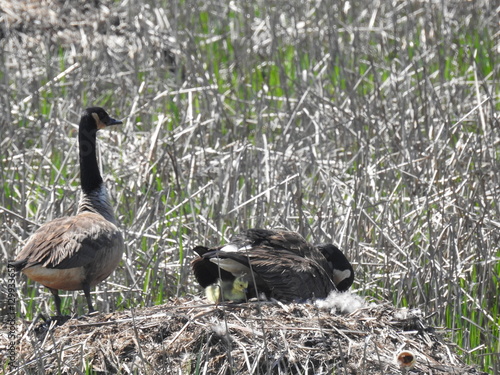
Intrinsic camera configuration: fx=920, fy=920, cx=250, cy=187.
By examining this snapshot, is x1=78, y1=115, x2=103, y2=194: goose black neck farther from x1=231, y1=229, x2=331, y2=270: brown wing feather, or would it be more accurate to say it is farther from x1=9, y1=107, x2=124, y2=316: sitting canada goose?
x1=231, y1=229, x2=331, y2=270: brown wing feather

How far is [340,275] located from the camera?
6090 millimetres

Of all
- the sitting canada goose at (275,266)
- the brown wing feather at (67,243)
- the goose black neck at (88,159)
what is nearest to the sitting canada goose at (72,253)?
the brown wing feather at (67,243)

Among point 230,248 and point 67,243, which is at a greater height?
point 67,243

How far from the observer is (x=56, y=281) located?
18.8ft

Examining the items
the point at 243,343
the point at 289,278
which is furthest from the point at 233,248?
the point at 243,343

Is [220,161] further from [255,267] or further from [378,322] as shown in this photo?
[378,322]

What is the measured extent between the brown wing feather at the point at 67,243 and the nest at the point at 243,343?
48 cm

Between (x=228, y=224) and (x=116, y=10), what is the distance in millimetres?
5758

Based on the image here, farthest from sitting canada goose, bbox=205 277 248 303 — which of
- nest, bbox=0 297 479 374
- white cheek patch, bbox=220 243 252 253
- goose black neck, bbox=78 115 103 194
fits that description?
goose black neck, bbox=78 115 103 194

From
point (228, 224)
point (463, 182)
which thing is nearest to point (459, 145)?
point (463, 182)

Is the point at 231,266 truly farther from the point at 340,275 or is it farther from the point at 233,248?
the point at 340,275

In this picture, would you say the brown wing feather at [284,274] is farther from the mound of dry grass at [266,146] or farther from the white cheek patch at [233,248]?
the mound of dry grass at [266,146]

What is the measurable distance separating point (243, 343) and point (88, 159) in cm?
235

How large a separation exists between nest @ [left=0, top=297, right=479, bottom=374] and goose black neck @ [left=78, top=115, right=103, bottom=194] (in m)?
1.47
